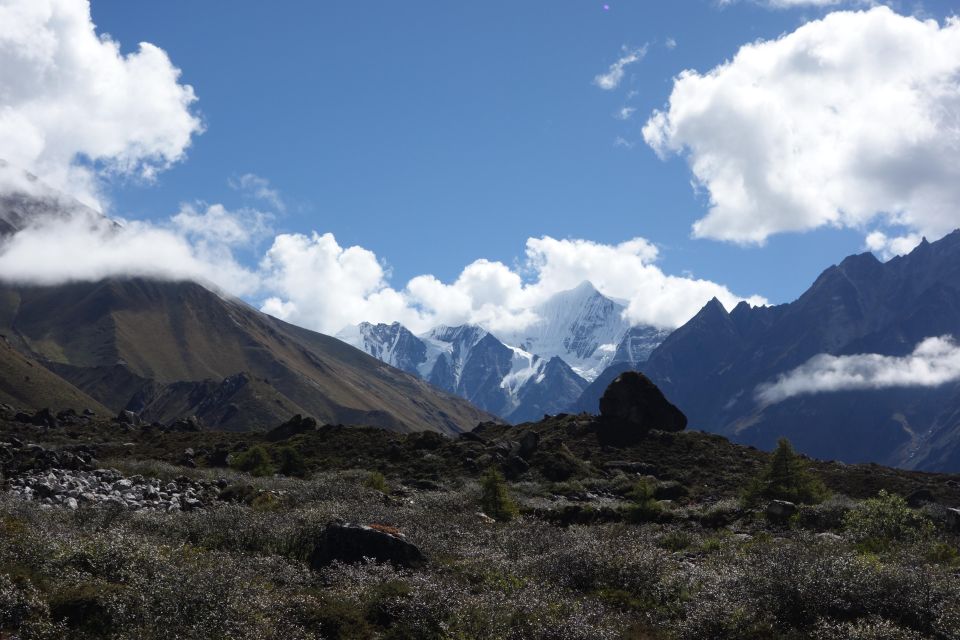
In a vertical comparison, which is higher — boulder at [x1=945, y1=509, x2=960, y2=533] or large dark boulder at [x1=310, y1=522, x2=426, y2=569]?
boulder at [x1=945, y1=509, x2=960, y2=533]

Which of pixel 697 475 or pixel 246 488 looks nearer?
pixel 246 488

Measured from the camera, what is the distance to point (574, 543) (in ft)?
63.5

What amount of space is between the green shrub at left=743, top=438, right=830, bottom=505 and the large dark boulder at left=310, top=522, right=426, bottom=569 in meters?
20.8

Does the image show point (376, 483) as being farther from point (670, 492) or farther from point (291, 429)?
point (291, 429)

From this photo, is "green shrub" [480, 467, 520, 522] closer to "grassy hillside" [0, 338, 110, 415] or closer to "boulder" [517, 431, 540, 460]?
"boulder" [517, 431, 540, 460]

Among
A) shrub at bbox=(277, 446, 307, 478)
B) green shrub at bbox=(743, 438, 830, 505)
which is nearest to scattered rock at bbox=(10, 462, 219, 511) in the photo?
shrub at bbox=(277, 446, 307, 478)

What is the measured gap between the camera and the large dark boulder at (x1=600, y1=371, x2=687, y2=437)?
203 feet

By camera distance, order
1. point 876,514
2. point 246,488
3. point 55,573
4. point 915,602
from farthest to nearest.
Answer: point 246,488, point 876,514, point 55,573, point 915,602

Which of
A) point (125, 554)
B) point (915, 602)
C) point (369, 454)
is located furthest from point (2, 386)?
point (915, 602)

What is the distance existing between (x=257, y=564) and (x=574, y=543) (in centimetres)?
844

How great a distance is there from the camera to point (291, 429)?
66500 millimetres

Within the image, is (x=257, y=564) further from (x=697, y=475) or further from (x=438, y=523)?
(x=697, y=475)

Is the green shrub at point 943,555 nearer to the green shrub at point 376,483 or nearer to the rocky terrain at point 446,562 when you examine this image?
the rocky terrain at point 446,562

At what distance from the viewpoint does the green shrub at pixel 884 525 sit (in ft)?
70.7
